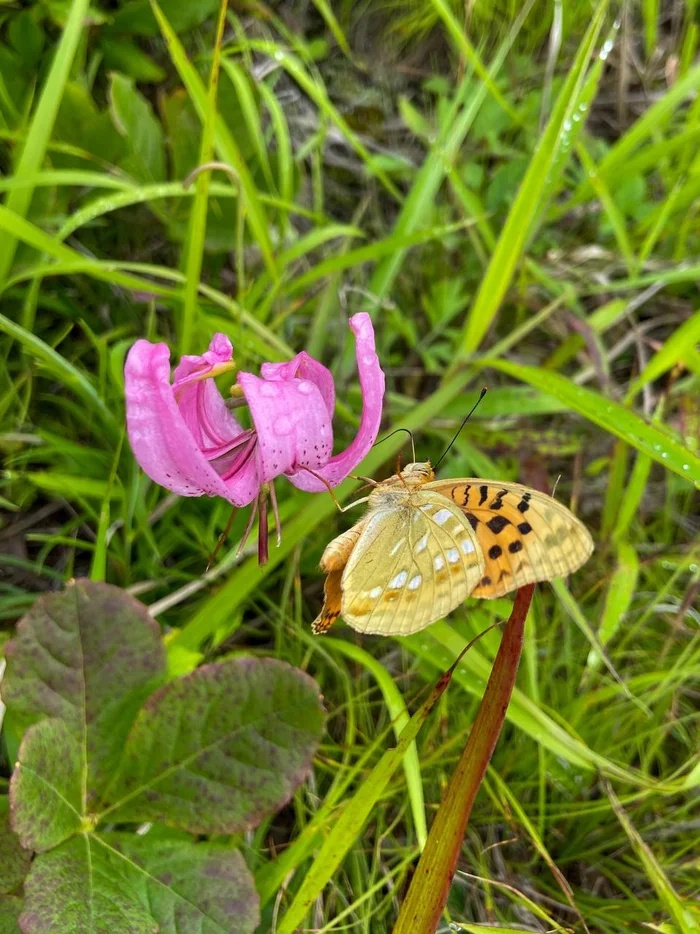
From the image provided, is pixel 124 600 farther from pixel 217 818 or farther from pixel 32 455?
pixel 32 455

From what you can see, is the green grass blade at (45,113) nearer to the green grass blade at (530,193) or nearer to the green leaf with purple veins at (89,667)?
the green leaf with purple veins at (89,667)

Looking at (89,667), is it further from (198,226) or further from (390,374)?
(390,374)

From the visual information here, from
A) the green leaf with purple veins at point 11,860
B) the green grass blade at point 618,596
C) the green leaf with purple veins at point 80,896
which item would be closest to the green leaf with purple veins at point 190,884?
the green leaf with purple veins at point 80,896

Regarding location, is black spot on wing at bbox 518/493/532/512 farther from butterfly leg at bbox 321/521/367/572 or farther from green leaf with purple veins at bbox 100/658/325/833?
green leaf with purple veins at bbox 100/658/325/833

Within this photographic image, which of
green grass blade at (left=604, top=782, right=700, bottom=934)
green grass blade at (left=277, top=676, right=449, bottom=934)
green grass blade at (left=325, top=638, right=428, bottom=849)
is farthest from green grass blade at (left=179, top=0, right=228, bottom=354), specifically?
green grass blade at (left=604, top=782, right=700, bottom=934)

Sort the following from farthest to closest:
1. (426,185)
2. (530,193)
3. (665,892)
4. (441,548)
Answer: (426,185) < (530,193) < (665,892) < (441,548)

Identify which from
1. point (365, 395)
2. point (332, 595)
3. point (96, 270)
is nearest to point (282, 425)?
point (365, 395)

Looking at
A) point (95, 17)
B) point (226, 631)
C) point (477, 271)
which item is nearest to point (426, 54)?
point (477, 271)
